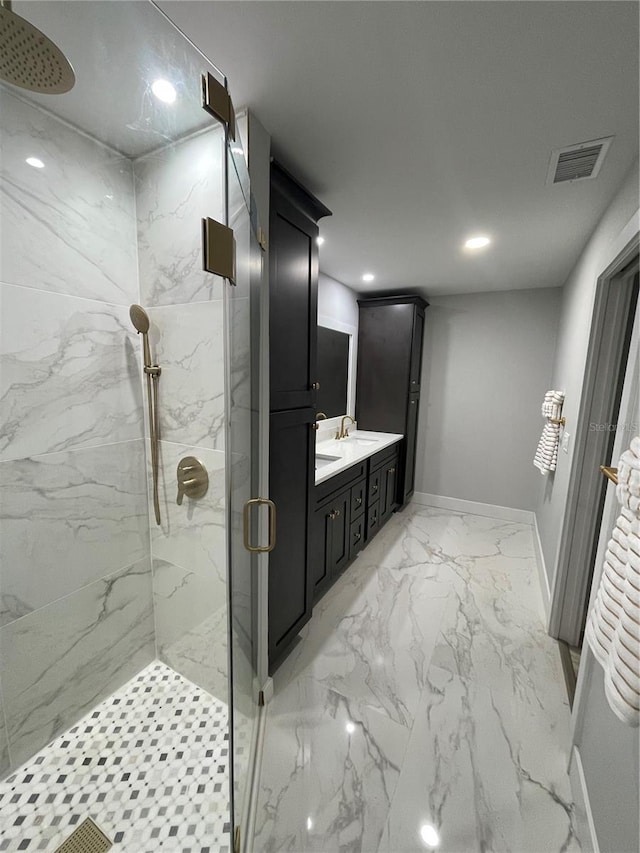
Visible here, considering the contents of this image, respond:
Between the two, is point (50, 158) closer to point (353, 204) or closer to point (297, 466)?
point (353, 204)

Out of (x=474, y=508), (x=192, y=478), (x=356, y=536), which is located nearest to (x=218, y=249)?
(x=192, y=478)

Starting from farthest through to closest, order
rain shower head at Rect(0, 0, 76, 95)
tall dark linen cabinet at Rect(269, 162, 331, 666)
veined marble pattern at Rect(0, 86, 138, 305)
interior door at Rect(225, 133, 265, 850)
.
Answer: tall dark linen cabinet at Rect(269, 162, 331, 666)
veined marble pattern at Rect(0, 86, 138, 305)
interior door at Rect(225, 133, 265, 850)
rain shower head at Rect(0, 0, 76, 95)

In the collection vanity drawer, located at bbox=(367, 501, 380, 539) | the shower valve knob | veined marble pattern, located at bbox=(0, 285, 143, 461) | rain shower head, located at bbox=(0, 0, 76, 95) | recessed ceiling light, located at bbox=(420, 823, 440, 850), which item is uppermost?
rain shower head, located at bbox=(0, 0, 76, 95)

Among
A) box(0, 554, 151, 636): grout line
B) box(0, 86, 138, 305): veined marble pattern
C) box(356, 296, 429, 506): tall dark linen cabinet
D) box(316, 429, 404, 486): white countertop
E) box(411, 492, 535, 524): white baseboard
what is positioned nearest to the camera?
box(0, 86, 138, 305): veined marble pattern

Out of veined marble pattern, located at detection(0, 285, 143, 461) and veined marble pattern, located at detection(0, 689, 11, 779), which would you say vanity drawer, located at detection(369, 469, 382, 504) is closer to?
veined marble pattern, located at detection(0, 285, 143, 461)

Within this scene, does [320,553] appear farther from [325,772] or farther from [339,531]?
[325,772]

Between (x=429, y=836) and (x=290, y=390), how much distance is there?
1.71 metres

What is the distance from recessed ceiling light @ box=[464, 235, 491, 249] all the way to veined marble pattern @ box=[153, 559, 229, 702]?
8.27 feet

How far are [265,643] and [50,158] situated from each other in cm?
212

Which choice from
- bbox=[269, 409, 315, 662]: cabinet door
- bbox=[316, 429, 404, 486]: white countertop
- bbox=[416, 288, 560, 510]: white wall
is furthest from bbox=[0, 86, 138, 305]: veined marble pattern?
bbox=[416, 288, 560, 510]: white wall

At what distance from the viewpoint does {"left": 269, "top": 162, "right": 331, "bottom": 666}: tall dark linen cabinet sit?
60.5 inches

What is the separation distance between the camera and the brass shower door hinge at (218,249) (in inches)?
35.8

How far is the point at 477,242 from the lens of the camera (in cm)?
237

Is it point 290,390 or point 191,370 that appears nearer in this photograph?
point 191,370
